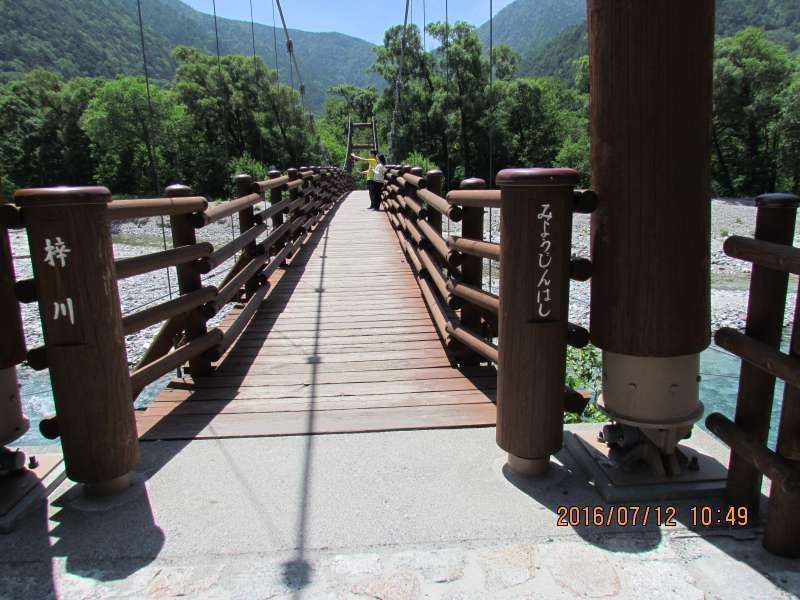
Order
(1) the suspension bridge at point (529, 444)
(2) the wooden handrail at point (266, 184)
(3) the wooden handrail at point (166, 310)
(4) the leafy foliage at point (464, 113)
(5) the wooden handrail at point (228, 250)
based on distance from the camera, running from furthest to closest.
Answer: (4) the leafy foliage at point (464, 113)
(2) the wooden handrail at point (266, 184)
(5) the wooden handrail at point (228, 250)
(3) the wooden handrail at point (166, 310)
(1) the suspension bridge at point (529, 444)

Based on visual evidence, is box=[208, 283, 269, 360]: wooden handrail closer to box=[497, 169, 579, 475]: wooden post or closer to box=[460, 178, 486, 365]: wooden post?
box=[460, 178, 486, 365]: wooden post

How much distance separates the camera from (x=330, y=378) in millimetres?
3176

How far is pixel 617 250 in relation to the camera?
1.87 metres

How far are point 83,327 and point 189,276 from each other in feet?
4.07

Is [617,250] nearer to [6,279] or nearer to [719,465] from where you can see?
[719,465]

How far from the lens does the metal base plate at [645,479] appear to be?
196 centimetres

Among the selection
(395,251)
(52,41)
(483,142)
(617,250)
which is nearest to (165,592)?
(617,250)

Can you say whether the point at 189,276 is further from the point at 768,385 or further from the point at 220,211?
the point at 768,385

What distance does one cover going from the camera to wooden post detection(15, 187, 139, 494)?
69.7 inches

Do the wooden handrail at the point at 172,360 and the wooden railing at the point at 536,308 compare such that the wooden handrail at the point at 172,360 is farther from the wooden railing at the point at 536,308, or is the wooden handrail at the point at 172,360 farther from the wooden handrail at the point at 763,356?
the wooden handrail at the point at 763,356

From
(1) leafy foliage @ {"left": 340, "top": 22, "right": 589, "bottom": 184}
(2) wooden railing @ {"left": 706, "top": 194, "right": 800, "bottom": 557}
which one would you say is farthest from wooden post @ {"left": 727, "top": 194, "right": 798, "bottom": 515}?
(1) leafy foliage @ {"left": 340, "top": 22, "right": 589, "bottom": 184}

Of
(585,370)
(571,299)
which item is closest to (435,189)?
(585,370)
